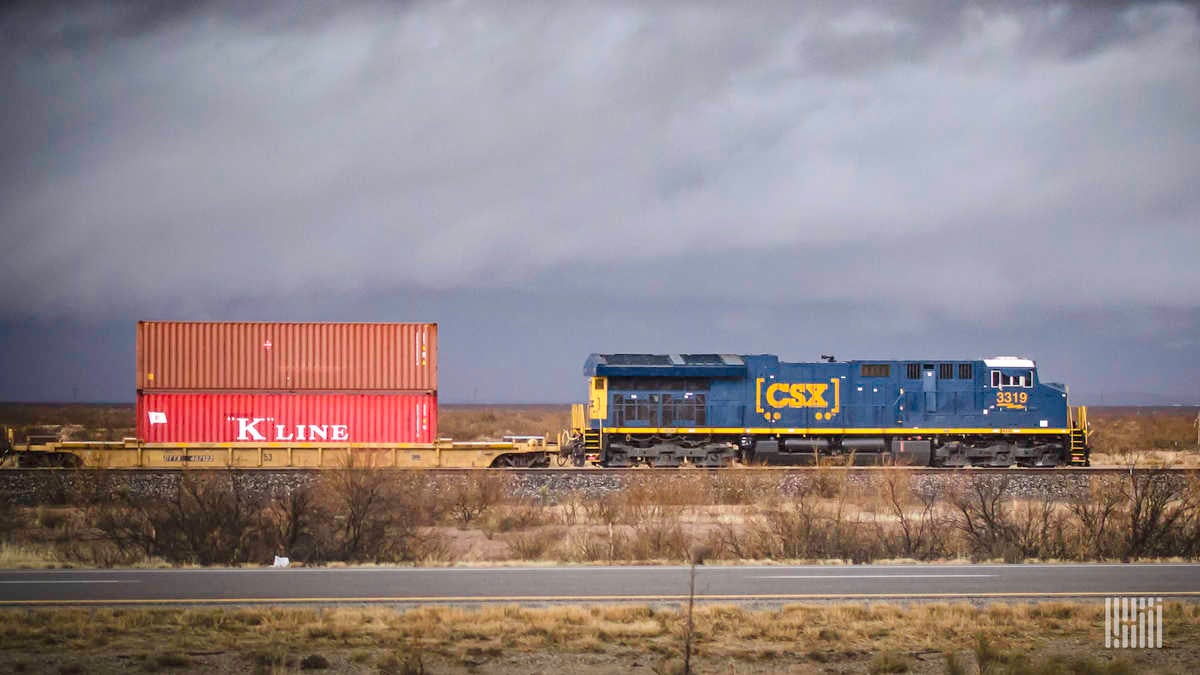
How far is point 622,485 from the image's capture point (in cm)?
2994

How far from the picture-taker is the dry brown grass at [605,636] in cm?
1159

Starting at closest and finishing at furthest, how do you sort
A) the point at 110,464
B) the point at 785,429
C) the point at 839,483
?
the point at 839,483 < the point at 110,464 < the point at 785,429

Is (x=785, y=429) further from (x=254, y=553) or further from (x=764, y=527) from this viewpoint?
(x=254, y=553)

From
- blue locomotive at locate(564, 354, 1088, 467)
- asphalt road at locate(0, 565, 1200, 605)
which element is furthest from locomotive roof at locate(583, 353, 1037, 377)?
asphalt road at locate(0, 565, 1200, 605)

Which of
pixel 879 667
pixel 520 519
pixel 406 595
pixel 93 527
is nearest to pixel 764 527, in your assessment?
pixel 520 519

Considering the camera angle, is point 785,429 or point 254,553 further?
point 785,429

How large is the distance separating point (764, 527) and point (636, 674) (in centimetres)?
1249

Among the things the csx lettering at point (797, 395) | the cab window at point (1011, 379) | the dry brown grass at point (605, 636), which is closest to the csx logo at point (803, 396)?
the csx lettering at point (797, 395)

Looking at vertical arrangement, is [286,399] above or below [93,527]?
above

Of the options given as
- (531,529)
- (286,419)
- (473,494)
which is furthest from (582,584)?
(286,419)

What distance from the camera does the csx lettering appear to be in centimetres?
3547

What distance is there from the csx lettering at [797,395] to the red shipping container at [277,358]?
11071 mm

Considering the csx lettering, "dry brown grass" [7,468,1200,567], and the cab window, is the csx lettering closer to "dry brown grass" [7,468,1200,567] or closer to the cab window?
the cab window

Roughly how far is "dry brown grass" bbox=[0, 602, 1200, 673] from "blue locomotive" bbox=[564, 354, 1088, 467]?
21.0 metres
